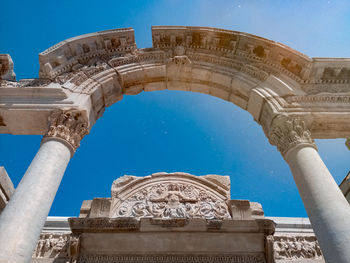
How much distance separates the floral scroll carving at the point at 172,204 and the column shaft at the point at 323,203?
8.60 feet

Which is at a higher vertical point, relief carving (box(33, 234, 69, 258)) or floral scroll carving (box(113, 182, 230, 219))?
floral scroll carving (box(113, 182, 230, 219))

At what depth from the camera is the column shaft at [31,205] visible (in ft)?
13.3

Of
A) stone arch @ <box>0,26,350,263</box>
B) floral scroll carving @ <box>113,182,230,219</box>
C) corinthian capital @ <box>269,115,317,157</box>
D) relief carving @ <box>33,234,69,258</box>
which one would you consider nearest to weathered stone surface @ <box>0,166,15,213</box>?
stone arch @ <box>0,26,350,263</box>

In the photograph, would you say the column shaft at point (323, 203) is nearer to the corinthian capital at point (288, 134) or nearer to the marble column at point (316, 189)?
the marble column at point (316, 189)

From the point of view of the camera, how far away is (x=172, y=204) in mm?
7793

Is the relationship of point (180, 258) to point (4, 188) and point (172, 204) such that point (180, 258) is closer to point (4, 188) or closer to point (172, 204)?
point (172, 204)

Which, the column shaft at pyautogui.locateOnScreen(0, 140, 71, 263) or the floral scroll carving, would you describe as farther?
the floral scroll carving

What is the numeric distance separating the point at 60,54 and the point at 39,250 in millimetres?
5290

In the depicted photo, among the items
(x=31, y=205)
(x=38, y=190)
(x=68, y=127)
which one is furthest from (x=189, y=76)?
(x=31, y=205)

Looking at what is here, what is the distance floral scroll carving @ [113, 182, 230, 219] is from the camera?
7539mm

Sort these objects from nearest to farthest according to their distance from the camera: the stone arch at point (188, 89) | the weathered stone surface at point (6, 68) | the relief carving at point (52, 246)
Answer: the stone arch at point (188, 89)
the relief carving at point (52, 246)
the weathered stone surface at point (6, 68)

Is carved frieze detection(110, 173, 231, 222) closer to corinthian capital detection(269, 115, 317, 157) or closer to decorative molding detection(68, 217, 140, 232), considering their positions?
decorative molding detection(68, 217, 140, 232)

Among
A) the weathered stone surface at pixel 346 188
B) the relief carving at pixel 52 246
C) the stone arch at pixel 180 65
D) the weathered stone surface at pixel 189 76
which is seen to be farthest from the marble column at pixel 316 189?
the relief carving at pixel 52 246

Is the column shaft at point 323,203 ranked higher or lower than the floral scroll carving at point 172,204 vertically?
lower
